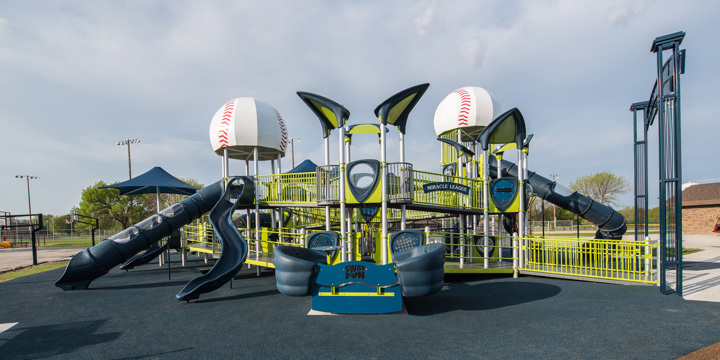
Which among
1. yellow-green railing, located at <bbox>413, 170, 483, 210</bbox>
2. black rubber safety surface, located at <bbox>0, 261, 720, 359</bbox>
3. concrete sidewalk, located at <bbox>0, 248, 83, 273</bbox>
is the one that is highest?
yellow-green railing, located at <bbox>413, 170, 483, 210</bbox>

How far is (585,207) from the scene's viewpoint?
14758 mm

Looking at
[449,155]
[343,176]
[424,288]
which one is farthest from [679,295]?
[449,155]

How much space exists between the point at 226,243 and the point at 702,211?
41318 millimetres

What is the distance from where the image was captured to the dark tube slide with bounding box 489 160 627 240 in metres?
14.8

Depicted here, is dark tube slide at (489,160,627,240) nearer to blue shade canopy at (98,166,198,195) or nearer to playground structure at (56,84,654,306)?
playground structure at (56,84,654,306)

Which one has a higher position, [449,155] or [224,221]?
[449,155]

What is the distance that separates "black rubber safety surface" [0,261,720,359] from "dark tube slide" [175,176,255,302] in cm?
41

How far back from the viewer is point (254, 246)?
13.7 metres

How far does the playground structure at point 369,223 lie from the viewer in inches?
284

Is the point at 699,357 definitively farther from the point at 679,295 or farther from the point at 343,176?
the point at 343,176

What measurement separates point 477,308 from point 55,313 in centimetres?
972

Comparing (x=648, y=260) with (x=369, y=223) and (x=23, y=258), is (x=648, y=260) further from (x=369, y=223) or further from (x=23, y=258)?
(x=23, y=258)

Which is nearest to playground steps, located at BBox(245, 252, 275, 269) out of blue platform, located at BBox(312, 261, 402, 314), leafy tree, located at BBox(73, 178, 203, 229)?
blue platform, located at BBox(312, 261, 402, 314)

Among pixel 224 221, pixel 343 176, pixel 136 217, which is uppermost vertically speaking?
pixel 343 176
